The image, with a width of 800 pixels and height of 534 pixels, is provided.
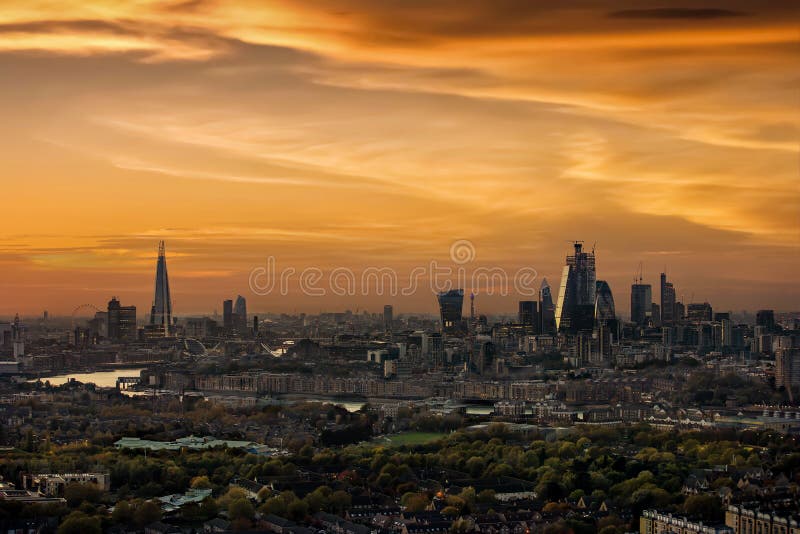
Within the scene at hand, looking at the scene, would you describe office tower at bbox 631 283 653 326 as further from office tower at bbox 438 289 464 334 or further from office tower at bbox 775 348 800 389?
office tower at bbox 775 348 800 389

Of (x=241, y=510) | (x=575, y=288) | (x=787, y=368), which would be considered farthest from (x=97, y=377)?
(x=241, y=510)

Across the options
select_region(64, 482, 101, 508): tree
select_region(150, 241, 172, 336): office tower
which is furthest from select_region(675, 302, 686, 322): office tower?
select_region(64, 482, 101, 508): tree

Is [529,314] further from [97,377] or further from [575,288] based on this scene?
[97,377]

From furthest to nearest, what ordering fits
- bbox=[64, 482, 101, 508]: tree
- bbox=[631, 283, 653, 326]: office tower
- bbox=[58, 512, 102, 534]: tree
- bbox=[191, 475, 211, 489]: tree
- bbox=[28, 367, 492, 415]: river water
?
bbox=[631, 283, 653, 326]: office tower
bbox=[28, 367, 492, 415]: river water
bbox=[191, 475, 211, 489]: tree
bbox=[64, 482, 101, 508]: tree
bbox=[58, 512, 102, 534]: tree

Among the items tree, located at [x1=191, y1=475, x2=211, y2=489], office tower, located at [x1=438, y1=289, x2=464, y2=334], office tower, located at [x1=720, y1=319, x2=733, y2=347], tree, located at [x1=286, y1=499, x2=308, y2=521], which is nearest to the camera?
tree, located at [x1=286, y1=499, x2=308, y2=521]

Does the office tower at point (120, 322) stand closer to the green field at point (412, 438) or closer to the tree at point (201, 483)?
the green field at point (412, 438)
